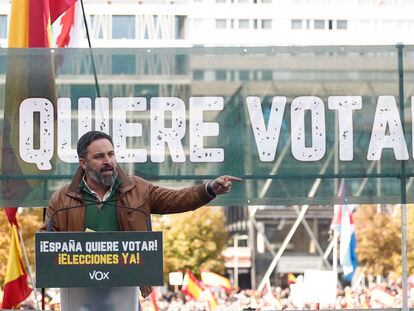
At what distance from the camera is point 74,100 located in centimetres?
716

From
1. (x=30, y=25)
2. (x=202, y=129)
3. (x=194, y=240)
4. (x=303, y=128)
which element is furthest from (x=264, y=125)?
(x=194, y=240)

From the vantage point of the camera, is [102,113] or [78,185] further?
[102,113]

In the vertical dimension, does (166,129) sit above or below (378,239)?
above

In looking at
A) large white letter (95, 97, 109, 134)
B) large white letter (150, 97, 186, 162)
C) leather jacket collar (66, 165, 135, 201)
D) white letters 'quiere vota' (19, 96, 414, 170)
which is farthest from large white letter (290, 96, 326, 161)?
leather jacket collar (66, 165, 135, 201)

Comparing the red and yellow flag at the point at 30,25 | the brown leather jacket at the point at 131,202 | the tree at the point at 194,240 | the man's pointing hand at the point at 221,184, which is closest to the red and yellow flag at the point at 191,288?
the red and yellow flag at the point at 30,25

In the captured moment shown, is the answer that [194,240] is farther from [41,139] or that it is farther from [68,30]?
[41,139]

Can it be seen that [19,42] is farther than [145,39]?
No

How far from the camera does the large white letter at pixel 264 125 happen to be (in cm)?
711

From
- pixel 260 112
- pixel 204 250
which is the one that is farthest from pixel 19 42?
pixel 204 250

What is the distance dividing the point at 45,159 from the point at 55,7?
240 centimetres

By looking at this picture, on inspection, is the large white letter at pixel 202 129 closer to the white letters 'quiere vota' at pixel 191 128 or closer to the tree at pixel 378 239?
the white letters 'quiere vota' at pixel 191 128

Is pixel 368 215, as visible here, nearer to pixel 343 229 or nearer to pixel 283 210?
pixel 283 210

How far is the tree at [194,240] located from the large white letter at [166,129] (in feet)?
157

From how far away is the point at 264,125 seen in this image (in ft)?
23.5
